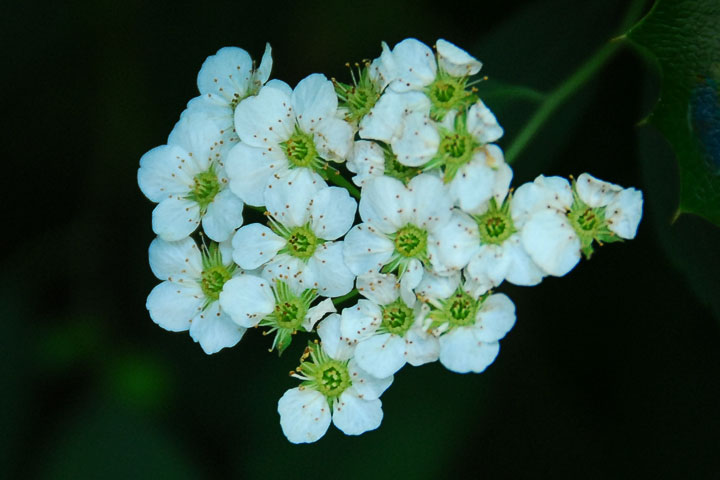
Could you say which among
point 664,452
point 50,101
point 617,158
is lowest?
point 664,452

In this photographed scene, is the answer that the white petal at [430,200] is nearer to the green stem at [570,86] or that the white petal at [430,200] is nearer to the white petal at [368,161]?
the white petal at [368,161]

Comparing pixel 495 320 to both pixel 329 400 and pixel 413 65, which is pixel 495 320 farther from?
pixel 413 65

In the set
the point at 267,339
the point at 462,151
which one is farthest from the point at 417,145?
the point at 267,339

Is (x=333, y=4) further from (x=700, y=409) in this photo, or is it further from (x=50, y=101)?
(x=700, y=409)

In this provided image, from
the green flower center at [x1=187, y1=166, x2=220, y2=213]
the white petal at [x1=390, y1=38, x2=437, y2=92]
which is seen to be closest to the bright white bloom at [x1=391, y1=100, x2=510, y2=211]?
the white petal at [x1=390, y1=38, x2=437, y2=92]

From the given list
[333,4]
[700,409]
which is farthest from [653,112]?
[333,4]

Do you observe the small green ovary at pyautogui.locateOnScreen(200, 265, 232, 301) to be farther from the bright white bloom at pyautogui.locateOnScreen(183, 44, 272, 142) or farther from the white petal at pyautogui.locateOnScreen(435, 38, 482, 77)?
the white petal at pyautogui.locateOnScreen(435, 38, 482, 77)
